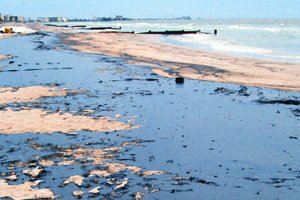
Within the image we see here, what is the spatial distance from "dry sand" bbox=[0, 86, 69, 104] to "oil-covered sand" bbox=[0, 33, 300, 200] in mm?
140

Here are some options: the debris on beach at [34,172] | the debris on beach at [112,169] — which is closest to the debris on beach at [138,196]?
the debris on beach at [112,169]

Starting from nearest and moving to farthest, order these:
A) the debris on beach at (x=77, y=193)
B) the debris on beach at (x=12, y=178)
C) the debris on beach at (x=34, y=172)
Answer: the debris on beach at (x=77, y=193) < the debris on beach at (x=12, y=178) < the debris on beach at (x=34, y=172)

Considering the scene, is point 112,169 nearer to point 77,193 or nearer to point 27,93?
point 77,193

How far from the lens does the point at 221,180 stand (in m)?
9.03

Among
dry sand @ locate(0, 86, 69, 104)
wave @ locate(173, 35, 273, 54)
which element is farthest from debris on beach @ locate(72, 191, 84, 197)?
wave @ locate(173, 35, 273, 54)

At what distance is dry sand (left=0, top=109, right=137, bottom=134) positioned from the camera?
1312 centimetres

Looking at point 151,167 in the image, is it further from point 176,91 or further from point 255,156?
point 176,91

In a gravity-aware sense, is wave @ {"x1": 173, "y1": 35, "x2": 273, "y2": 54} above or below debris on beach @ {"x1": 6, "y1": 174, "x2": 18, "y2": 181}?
above

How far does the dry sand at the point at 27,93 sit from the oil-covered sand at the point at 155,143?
14cm

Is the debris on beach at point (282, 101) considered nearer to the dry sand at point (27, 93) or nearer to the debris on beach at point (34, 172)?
the dry sand at point (27, 93)

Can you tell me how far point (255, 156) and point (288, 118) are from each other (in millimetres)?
4657

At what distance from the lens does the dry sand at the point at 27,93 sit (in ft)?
58.8

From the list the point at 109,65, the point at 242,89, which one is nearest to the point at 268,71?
the point at 242,89

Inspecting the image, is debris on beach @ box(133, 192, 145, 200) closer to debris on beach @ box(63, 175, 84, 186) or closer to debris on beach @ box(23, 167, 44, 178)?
debris on beach @ box(63, 175, 84, 186)
